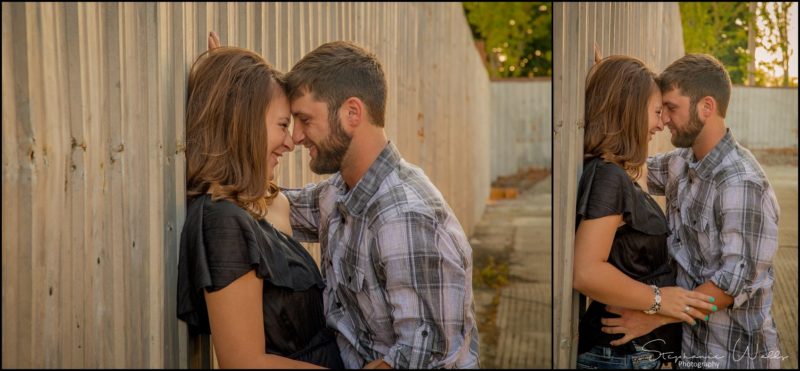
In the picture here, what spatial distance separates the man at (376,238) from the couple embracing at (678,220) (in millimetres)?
465

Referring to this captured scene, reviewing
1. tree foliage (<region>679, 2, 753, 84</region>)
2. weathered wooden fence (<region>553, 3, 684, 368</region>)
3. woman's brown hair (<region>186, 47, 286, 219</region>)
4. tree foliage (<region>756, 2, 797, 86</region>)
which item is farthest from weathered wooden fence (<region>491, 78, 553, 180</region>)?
woman's brown hair (<region>186, 47, 286, 219</region>)

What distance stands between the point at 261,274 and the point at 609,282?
3.31 ft

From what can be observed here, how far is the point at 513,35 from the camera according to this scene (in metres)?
17.9

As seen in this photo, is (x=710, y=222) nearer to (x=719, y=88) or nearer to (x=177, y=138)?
(x=719, y=88)

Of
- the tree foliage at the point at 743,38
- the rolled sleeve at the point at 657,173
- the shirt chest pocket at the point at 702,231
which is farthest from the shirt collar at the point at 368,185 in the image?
the tree foliage at the point at 743,38

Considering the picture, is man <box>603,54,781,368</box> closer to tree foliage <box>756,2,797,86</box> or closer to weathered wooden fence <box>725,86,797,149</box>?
weathered wooden fence <box>725,86,797,149</box>

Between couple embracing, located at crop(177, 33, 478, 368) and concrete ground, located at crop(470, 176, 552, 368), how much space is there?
0.87 m

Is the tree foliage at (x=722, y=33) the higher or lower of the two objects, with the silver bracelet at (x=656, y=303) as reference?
Answer: higher

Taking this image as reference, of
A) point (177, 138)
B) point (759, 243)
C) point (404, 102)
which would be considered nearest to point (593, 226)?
point (759, 243)

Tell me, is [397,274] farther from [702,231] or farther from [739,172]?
[739,172]

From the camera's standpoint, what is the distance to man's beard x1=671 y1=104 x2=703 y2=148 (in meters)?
2.34

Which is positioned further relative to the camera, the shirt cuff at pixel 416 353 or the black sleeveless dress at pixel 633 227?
the black sleeveless dress at pixel 633 227

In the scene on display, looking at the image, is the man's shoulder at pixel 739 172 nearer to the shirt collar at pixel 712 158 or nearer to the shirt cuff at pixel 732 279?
the shirt collar at pixel 712 158

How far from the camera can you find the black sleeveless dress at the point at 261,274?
194 centimetres
